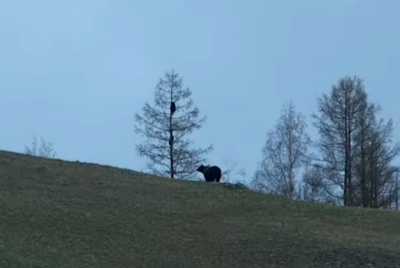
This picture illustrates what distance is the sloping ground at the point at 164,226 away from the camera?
19.1 metres

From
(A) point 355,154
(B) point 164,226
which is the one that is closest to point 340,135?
(A) point 355,154

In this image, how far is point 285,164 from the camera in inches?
1923

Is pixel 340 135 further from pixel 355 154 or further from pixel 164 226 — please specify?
pixel 164 226

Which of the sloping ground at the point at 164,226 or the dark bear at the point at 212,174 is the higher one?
the dark bear at the point at 212,174

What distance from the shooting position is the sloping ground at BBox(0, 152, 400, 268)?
19094 mm

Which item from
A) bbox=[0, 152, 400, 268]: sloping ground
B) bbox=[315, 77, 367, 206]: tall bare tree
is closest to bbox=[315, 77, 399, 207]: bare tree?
bbox=[315, 77, 367, 206]: tall bare tree

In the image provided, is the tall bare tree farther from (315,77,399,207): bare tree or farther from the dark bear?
the dark bear

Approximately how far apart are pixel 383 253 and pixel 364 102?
25.2 meters

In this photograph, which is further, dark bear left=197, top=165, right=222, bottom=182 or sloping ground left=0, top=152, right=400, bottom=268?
dark bear left=197, top=165, right=222, bottom=182

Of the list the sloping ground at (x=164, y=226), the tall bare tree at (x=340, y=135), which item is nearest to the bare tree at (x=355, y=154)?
the tall bare tree at (x=340, y=135)

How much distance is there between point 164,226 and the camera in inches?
861

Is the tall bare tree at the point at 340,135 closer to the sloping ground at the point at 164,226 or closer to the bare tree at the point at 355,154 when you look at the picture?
the bare tree at the point at 355,154

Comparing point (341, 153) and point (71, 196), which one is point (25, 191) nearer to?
point (71, 196)

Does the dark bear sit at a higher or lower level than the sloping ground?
higher
